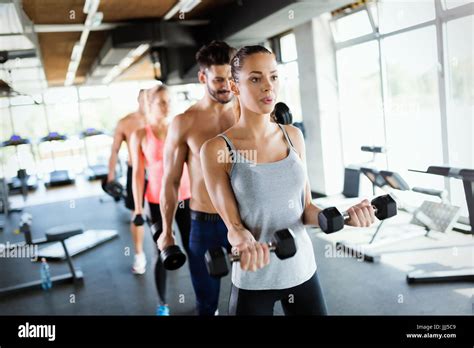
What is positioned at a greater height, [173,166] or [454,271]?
[173,166]

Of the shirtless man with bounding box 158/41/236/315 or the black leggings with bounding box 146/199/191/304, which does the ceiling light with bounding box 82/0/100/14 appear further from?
the black leggings with bounding box 146/199/191/304

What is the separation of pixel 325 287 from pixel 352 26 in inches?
63.9

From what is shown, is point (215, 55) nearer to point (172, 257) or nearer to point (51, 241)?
point (172, 257)

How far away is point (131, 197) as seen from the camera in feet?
8.18

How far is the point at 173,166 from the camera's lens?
5.86 feet

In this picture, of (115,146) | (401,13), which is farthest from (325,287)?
(401,13)

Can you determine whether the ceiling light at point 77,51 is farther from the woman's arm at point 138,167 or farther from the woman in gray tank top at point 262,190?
the woman in gray tank top at point 262,190

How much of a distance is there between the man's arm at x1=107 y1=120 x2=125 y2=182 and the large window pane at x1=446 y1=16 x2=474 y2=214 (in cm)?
165

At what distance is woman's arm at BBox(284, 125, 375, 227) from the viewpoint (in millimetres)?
1296

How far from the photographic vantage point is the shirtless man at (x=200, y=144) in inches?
66.8

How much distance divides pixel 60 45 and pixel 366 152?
1.73 meters

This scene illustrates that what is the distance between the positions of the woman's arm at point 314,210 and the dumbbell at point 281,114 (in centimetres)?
7

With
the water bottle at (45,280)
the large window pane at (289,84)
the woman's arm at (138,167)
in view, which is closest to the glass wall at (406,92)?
the large window pane at (289,84)

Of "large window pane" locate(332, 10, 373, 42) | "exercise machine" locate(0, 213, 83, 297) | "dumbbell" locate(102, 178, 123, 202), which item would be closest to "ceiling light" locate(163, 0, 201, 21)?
"dumbbell" locate(102, 178, 123, 202)
